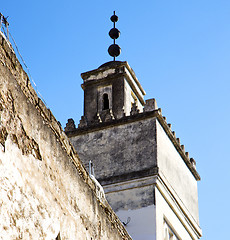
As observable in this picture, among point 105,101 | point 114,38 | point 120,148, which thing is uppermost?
point 114,38

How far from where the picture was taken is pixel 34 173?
5285 millimetres

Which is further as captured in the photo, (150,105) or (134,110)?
(134,110)

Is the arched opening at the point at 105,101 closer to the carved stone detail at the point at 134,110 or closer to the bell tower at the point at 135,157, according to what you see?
the bell tower at the point at 135,157

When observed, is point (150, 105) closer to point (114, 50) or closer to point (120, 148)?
point (120, 148)

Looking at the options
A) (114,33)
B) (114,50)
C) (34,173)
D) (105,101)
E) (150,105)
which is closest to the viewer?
(34,173)

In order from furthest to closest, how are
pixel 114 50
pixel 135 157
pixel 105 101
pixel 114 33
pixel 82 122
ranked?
pixel 114 33 → pixel 114 50 → pixel 105 101 → pixel 82 122 → pixel 135 157

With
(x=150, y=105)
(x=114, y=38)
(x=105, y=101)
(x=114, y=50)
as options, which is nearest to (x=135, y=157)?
(x=150, y=105)

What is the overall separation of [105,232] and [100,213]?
23 centimetres

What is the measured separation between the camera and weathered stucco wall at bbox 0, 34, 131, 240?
4.86 meters

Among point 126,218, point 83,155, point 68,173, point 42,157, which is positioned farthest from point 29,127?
point 83,155

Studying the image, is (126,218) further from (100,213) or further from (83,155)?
(100,213)

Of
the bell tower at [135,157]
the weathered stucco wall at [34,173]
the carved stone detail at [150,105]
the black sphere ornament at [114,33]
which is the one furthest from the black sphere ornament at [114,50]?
the weathered stucco wall at [34,173]

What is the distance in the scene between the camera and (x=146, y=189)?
51.1 feet

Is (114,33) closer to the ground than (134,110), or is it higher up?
higher up
